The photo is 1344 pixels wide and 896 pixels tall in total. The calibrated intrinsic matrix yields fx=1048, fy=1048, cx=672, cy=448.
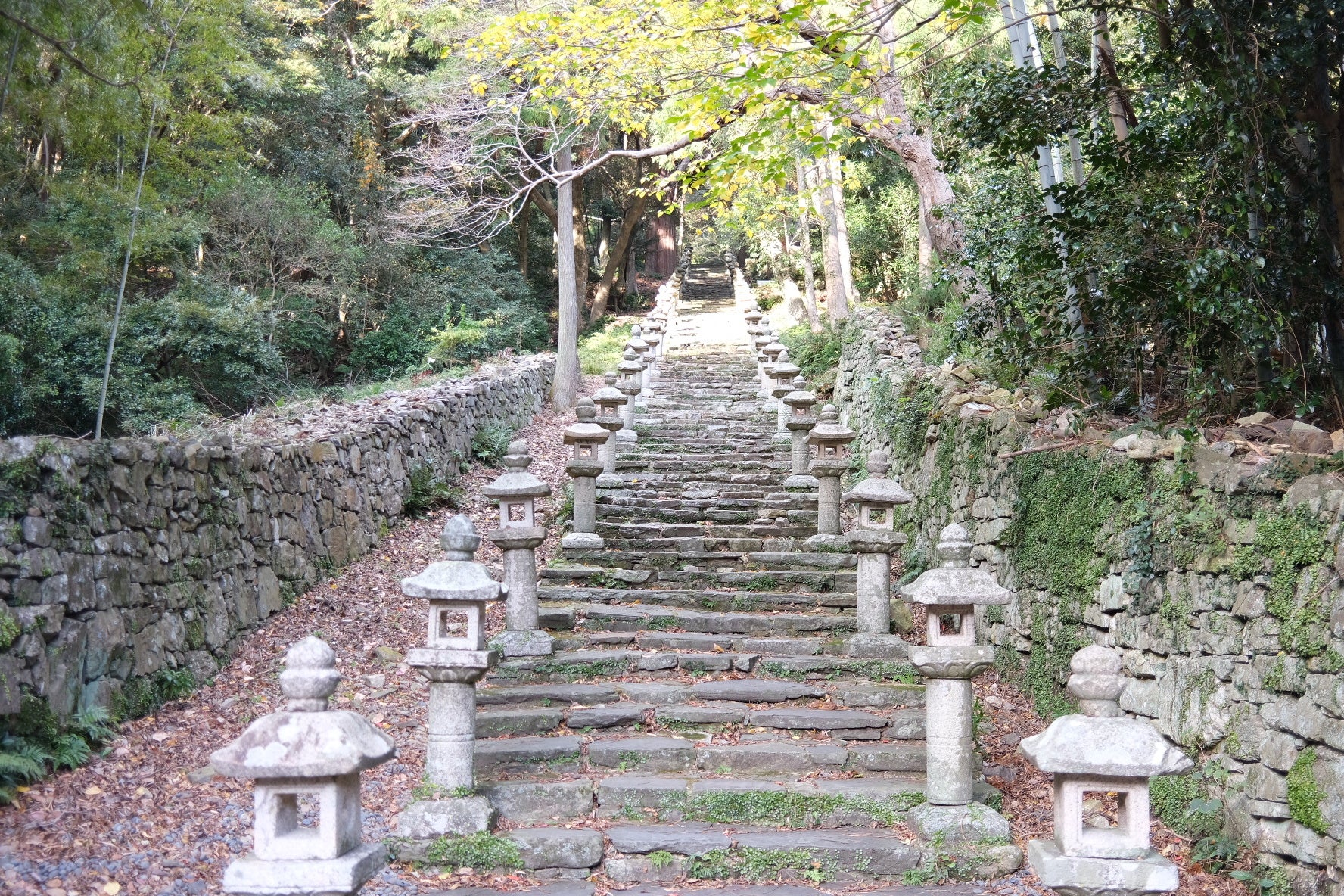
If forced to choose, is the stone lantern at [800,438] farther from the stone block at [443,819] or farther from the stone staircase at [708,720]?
the stone block at [443,819]

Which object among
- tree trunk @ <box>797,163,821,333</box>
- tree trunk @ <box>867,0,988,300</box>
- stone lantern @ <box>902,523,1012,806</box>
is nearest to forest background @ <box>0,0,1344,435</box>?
tree trunk @ <box>867,0,988,300</box>

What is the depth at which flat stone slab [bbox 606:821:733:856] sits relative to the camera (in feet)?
19.7

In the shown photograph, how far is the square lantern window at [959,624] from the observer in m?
6.32

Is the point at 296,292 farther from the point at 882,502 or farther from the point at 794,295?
the point at 882,502

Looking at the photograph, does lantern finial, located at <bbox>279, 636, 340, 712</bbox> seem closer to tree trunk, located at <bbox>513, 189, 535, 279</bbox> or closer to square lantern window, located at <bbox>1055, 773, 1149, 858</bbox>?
square lantern window, located at <bbox>1055, 773, 1149, 858</bbox>

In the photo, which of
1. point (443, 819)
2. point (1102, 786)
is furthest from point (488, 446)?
point (1102, 786)

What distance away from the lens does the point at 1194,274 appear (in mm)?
6223

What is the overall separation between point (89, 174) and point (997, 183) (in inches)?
338

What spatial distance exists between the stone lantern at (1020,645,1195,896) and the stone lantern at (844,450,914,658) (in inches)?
155

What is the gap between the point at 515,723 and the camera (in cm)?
727

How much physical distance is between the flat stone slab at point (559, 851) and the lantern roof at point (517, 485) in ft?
9.58

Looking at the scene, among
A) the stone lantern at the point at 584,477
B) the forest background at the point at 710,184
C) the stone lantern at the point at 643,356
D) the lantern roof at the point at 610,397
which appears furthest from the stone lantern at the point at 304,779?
the stone lantern at the point at 643,356

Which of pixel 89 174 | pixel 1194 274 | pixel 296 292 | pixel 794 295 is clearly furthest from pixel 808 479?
pixel 794 295

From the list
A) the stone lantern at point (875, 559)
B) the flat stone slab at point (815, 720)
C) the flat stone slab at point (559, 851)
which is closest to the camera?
the flat stone slab at point (559, 851)
